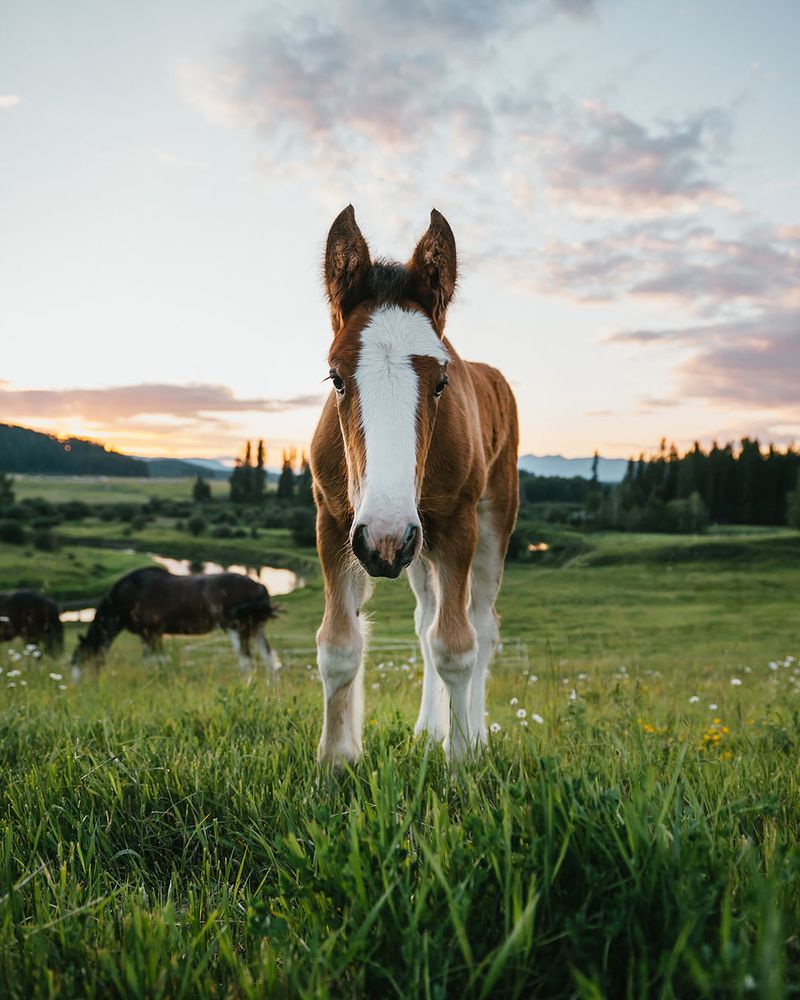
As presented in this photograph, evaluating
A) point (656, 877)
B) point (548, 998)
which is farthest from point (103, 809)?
point (656, 877)

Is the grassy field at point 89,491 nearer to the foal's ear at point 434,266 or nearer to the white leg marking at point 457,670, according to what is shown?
the white leg marking at point 457,670

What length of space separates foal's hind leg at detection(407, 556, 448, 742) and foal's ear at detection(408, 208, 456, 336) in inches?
64.2

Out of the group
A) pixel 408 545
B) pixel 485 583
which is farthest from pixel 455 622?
pixel 485 583

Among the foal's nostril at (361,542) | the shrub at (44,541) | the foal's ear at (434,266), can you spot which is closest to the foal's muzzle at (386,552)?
the foal's nostril at (361,542)

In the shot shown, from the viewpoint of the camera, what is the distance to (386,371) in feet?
11.5

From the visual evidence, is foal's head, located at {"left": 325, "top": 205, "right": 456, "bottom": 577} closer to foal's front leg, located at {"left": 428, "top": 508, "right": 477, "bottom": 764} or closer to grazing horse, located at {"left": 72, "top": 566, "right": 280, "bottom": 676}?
foal's front leg, located at {"left": 428, "top": 508, "right": 477, "bottom": 764}

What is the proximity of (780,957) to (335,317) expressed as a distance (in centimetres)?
359

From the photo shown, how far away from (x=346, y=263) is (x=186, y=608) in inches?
564

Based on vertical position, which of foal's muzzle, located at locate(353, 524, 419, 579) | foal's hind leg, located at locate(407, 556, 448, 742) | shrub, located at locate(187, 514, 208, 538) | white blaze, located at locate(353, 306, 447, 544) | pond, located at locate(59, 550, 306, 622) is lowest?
pond, located at locate(59, 550, 306, 622)

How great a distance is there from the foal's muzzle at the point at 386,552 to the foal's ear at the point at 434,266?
159 cm

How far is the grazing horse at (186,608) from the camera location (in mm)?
16531

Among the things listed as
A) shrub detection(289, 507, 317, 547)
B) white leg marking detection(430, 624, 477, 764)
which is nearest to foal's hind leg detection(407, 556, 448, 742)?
white leg marking detection(430, 624, 477, 764)

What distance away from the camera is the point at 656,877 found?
1.81 meters

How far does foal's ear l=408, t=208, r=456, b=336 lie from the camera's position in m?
4.00
